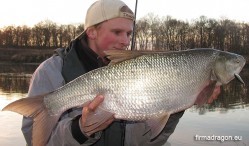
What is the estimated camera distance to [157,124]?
3.54 meters

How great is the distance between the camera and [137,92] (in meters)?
3.46

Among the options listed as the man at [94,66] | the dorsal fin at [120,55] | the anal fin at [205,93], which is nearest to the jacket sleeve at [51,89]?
the man at [94,66]

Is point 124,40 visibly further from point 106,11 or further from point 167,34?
point 167,34

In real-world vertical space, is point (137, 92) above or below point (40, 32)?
below

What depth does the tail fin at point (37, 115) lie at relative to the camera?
3354 millimetres

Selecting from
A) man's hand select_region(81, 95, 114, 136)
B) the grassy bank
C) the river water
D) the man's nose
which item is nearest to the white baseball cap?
the man's nose

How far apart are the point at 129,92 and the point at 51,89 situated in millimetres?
911

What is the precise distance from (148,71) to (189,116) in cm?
1285

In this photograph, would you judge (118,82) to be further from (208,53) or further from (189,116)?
(189,116)

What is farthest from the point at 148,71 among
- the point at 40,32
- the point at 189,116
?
the point at 40,32

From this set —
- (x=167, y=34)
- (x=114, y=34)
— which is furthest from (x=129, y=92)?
(x=167, y=34)

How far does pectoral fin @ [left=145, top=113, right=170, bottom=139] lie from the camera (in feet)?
11.4

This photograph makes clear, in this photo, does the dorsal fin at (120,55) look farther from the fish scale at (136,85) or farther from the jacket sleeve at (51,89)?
the jacket sleeve at (51,89)

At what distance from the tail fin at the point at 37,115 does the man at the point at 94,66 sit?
268 mm
